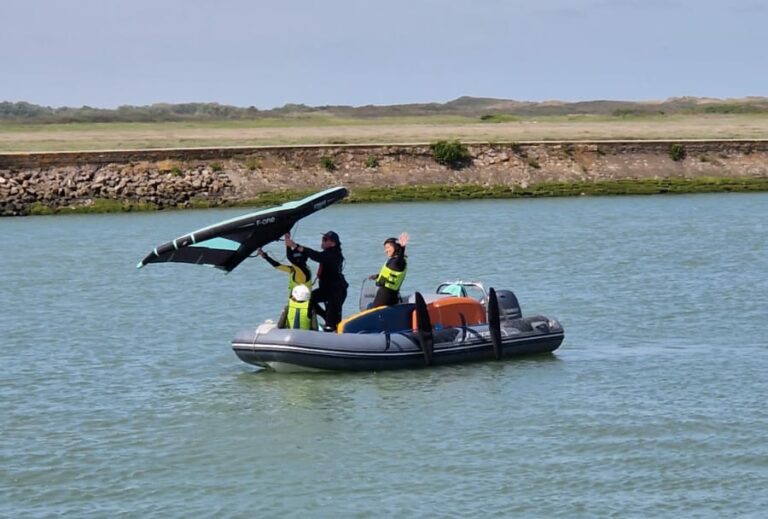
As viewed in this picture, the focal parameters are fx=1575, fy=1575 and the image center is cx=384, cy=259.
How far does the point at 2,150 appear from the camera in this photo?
5875 centimetres

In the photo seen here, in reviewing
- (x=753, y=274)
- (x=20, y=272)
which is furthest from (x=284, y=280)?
(x=753, y=274)

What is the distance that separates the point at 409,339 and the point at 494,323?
1.17 m

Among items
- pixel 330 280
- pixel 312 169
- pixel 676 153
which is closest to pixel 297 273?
pixel 330 280

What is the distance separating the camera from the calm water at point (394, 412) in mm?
13648

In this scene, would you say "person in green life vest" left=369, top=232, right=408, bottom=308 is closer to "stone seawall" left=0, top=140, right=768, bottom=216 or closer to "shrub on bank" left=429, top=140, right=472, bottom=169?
"stone seawall" left=0, top=140, right=768, bottom=216

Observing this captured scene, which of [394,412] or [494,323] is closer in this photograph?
[394,412]

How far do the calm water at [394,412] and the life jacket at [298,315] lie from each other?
2.03 feet

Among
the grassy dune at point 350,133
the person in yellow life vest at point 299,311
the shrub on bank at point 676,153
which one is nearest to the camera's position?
the person in yellow life vest at point 299,311

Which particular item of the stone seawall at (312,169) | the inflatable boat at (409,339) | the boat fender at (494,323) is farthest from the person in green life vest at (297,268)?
the stone seawall at (312,169)

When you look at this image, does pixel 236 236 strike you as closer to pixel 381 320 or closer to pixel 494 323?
pixel 381 320

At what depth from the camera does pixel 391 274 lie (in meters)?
18.7

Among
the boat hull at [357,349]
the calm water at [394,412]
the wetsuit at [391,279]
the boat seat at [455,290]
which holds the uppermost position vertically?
the wetsuit at [391,279]

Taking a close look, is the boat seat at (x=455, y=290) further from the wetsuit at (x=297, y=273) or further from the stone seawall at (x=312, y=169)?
the stone seawall at (x=312, y=169)

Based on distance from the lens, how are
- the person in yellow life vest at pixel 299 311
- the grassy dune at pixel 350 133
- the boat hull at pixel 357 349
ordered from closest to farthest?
the boat hull at pixel 357 349 < the person in yellow life vest at pixel 299 311 < the grassy dune at pixel 350 133
